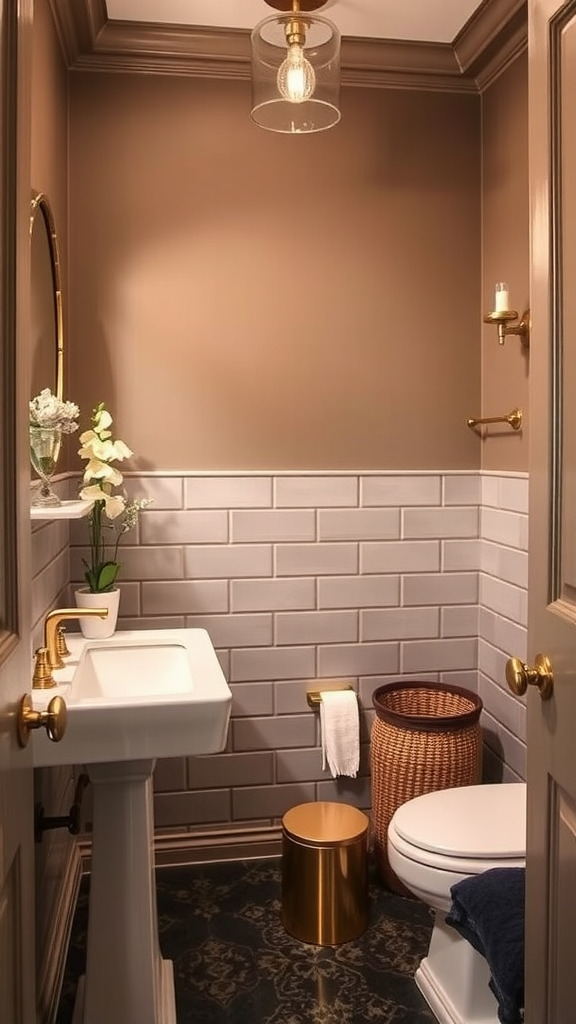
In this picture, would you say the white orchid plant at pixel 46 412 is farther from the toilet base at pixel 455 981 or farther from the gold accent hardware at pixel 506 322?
the toilet base at pixel 455 981

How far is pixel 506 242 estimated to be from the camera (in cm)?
249

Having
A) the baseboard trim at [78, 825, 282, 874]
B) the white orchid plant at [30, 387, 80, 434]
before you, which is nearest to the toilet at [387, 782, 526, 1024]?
the baseboard trim at [78, 825, 282, 874]

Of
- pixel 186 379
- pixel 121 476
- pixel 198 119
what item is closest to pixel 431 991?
pixel 121 476

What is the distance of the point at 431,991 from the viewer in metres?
1.97

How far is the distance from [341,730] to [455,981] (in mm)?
810

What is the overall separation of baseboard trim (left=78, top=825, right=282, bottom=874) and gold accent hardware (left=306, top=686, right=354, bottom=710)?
0.41 meters

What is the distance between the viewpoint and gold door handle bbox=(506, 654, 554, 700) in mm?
1188

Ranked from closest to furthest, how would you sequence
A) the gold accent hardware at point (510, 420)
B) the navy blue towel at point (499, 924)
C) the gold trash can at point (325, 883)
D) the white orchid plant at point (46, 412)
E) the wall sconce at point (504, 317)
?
1. the navy blue towel at point (499, 924)
2. the white orchid plant at point (46, 412)
3. the gold trash can at point (325, 883)
4. the wall sconce at point (504, 317)
5. the gold accent hardware at point (510, 420)

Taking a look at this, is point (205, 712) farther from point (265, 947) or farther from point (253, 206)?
point (253, 206)

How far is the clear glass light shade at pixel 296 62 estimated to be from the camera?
2.06 meters

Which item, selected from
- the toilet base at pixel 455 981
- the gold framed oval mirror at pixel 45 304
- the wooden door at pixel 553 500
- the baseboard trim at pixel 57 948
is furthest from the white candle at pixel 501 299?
the baseboard trim at pixel 57 948

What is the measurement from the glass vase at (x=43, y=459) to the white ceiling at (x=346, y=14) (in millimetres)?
1275

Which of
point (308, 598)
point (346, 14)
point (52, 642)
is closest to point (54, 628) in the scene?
point (52, 642)

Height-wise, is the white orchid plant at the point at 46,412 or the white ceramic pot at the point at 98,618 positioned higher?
the white orchid plant at the point at 46,412
